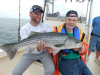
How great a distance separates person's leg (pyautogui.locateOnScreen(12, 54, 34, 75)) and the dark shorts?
0.76 m

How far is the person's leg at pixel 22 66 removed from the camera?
2369 mm

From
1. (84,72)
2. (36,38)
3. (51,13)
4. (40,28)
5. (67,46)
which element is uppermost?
(51,13)

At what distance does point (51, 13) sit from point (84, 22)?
1168 millimetres

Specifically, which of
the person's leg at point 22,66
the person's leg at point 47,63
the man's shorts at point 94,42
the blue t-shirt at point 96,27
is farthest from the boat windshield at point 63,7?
the person's leg at point 22,66

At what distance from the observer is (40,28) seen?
2.66 meters

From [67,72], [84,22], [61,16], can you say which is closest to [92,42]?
[84,22]

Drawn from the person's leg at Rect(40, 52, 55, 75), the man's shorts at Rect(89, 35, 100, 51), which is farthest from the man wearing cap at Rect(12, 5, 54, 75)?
the man's shorts at Rect(89, 35, 100, 51)

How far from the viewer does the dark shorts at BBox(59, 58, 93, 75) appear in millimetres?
2262

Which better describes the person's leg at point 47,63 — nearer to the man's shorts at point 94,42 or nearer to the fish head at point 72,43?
the fish head at point 72,43

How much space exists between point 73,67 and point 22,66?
1167mm

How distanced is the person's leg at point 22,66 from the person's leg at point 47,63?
29 centimetres

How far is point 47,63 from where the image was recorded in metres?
2.42

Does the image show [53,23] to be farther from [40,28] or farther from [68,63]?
[68,63]

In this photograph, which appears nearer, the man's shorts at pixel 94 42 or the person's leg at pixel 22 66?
the person's leg at pixel 22 66
